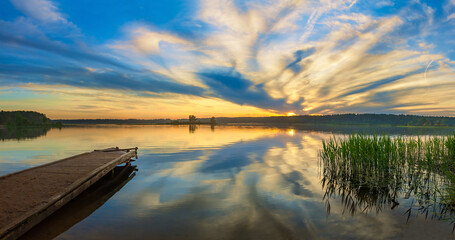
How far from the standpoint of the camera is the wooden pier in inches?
264

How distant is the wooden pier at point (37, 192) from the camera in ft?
22.0

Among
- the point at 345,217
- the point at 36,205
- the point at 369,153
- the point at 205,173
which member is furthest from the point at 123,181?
the point at 369,153

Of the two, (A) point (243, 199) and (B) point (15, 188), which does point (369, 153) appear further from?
(B) point (15, 188)

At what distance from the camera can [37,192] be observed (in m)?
8.97

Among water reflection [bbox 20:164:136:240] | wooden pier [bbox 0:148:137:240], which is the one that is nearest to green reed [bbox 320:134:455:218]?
water reflection [bbox 20:164:136:240]

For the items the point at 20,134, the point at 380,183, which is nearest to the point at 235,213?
the point at 380,183

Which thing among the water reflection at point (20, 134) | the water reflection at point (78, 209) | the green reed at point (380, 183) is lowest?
the water reflection at point (78, 209)

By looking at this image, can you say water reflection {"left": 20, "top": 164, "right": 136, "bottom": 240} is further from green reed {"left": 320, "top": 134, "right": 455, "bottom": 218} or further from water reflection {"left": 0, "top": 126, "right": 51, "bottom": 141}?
water reflection {"left": 0, "top": 126, "right": 51, "bottom": 141}

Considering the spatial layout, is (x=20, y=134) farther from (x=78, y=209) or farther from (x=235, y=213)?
(x=235, y=213)

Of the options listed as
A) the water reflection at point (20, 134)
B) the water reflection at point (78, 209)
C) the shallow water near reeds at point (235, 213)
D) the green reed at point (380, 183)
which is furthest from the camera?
the water reflection at point (20, 134)

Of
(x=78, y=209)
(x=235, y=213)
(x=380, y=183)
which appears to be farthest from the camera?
(x=380, y=183)

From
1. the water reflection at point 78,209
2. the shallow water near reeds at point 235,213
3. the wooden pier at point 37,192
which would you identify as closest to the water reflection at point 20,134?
the wooden pier at point 37,192

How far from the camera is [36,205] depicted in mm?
7664

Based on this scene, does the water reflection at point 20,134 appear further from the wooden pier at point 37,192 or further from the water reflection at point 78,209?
the water reflection at point 78,209
